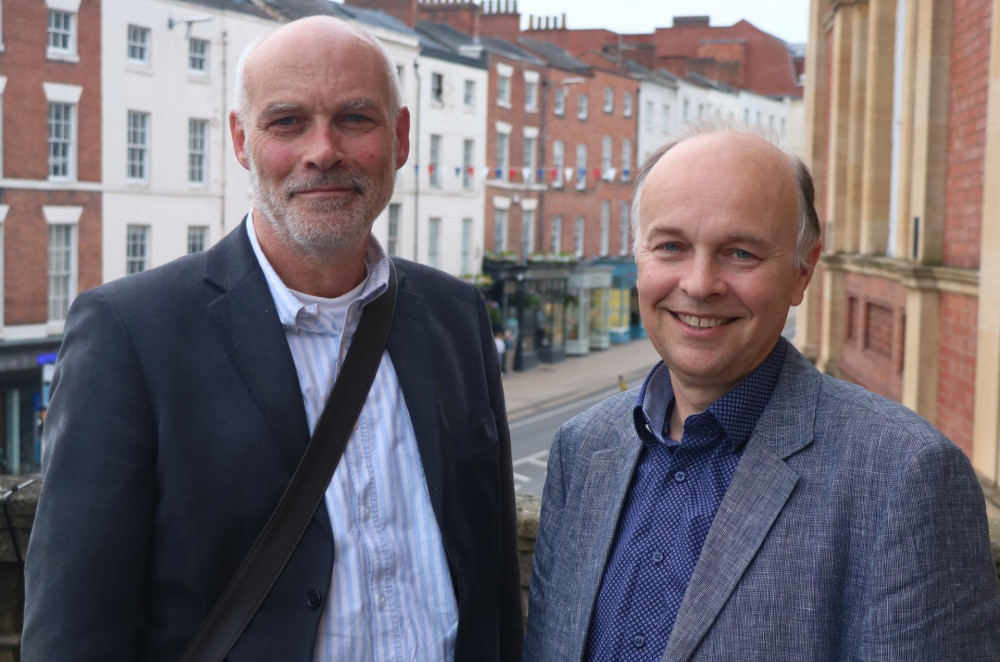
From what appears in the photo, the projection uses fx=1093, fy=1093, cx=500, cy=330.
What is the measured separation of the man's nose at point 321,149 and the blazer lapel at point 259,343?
26 cm

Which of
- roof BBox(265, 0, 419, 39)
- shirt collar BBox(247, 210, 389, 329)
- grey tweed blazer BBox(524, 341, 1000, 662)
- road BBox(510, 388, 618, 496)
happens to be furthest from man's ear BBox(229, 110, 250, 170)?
roof BBox(265, 0, 419, 39)

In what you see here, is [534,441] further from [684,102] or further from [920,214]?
[684,102]

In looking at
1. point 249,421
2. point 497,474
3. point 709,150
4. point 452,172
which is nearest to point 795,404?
point 709,150

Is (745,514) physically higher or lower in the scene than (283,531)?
higher

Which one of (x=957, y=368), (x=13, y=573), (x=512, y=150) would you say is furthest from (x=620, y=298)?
(x=13, y=573)

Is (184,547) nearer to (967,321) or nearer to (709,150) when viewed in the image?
(709,150)

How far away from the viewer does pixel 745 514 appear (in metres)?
1.77

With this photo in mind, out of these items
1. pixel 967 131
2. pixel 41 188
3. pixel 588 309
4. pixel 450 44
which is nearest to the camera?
pixel 967 131

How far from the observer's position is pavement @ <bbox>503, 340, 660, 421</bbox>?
2794 cm

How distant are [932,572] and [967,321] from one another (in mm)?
7113

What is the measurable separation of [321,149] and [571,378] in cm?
3030

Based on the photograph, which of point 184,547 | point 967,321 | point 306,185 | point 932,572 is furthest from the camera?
point 967,321

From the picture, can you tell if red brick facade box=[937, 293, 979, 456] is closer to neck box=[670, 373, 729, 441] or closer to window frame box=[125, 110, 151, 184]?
neck box=[670, 373, 729, 441]

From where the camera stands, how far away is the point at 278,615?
6.82 ft
